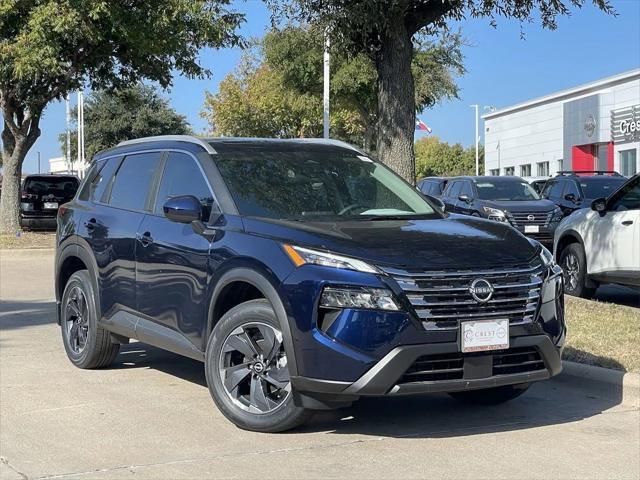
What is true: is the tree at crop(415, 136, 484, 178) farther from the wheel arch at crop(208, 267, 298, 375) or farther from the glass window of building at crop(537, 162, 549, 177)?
the wheel arch at crop(208, 267, 298, 375)

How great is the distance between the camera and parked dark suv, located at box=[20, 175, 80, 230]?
24.6 meters

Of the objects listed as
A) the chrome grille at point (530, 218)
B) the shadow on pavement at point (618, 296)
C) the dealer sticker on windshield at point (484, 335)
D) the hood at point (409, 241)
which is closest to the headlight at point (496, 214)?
the chrome grille at point (530, 218)

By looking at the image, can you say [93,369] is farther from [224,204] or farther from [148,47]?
[148,47]

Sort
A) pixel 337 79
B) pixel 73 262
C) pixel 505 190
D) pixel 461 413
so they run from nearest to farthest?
pixel 461 413
pixel 73 262
pixel 505 190
pixel 337 79

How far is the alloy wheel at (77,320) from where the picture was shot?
25.3 feet

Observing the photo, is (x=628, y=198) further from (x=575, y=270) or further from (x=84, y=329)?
(x=84, y=329)

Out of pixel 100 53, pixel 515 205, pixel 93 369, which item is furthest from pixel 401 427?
pixel 100 53

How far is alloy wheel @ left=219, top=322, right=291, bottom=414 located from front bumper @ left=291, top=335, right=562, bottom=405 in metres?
0.29

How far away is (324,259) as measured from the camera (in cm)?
525

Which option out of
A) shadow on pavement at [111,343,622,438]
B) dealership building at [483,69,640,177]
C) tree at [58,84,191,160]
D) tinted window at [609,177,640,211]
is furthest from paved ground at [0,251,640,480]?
tree at [58,84,191,160]

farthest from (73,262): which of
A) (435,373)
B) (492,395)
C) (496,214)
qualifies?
(496,214)

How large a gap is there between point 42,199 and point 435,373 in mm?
21153

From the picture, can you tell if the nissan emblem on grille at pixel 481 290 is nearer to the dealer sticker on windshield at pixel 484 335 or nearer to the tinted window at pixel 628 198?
the dealer sticker on windshield at pixel 484 335

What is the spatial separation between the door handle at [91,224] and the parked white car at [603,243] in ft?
20.1
